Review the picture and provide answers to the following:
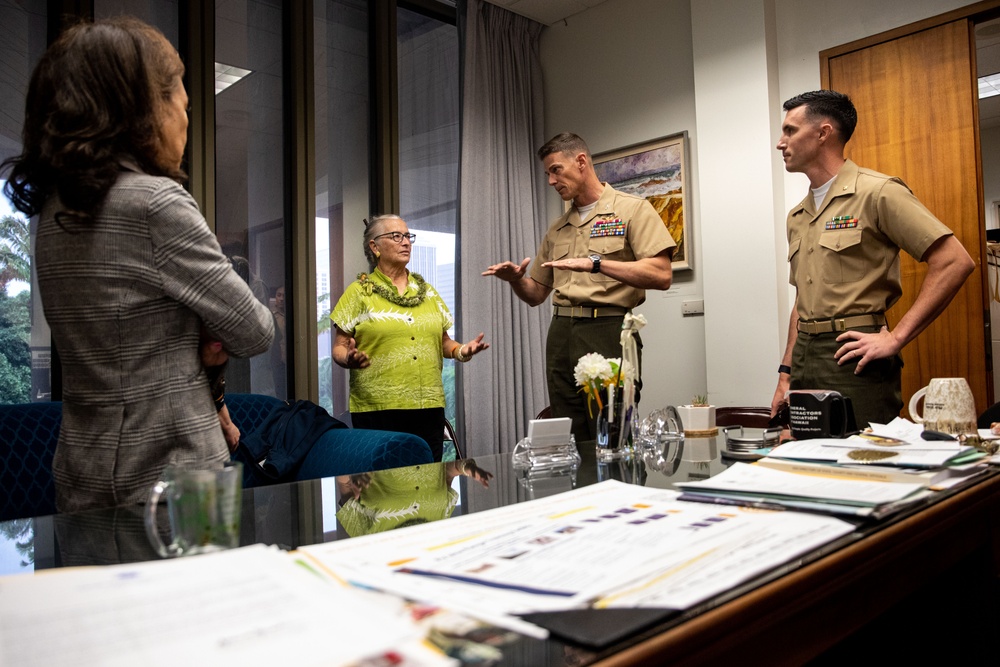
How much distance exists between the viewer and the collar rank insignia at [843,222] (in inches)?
98.1

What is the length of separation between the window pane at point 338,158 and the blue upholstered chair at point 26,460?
1.69 metres

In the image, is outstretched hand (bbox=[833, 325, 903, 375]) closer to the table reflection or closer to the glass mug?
the table reflection

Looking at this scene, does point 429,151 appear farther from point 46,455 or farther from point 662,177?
point 46,455

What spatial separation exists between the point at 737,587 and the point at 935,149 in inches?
142

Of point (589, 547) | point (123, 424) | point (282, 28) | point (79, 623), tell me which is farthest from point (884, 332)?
point (282, 28)

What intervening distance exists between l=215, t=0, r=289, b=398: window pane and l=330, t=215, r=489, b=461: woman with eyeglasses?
74cm

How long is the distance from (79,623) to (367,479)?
0.90 meters

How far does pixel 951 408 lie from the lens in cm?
146


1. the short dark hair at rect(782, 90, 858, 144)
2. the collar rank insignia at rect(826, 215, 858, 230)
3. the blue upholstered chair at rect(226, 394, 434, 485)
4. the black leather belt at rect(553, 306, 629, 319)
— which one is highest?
the short dark hair at rect(782, 90, 858, 144)

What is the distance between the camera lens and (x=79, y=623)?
19.7 inches

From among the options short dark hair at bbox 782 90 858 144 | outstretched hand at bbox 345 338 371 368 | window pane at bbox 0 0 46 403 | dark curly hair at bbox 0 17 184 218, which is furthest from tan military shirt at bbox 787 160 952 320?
window pane at bbox 0 0 46 403

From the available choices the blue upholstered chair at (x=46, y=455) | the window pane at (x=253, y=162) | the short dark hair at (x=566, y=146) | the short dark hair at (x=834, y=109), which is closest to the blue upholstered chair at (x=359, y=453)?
the blue upholstered chair at (x=46, y=455)

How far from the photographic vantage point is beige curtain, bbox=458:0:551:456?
179 inches

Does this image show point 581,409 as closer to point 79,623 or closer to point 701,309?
point 701,309
